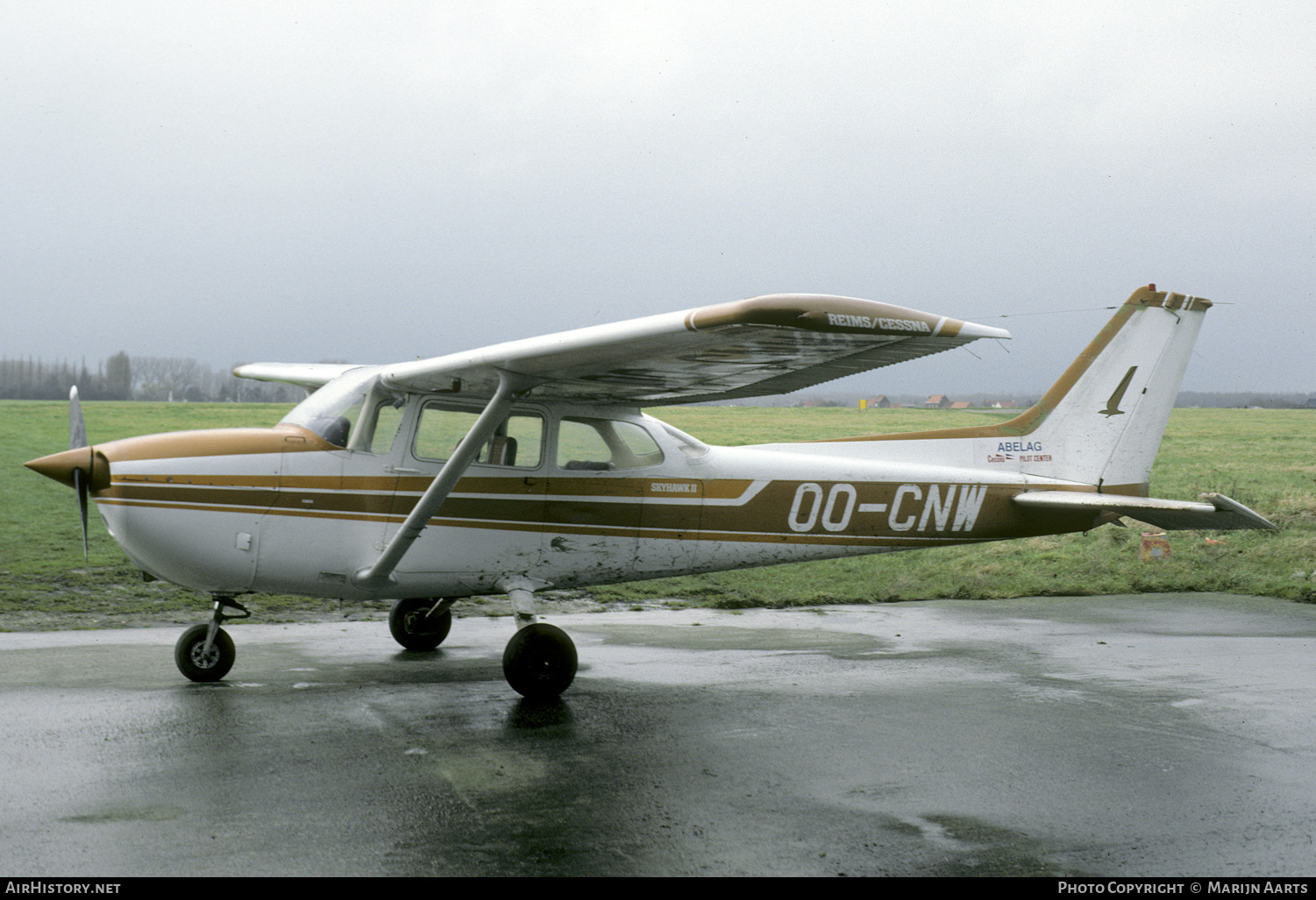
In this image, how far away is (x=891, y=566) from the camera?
1440cm

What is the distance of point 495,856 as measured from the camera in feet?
12.8

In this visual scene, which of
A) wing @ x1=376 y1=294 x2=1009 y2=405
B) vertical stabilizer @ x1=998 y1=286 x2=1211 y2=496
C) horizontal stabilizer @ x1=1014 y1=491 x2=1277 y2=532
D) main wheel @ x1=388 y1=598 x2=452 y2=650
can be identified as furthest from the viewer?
vertical stabilizer @ x1=998 y1=286 x2=1211 y2=496

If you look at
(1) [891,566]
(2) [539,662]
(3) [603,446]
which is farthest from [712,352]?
(1) [891,566]

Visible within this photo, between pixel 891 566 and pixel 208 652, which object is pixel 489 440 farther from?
pixel 891 566

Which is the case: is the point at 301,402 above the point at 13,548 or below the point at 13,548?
above

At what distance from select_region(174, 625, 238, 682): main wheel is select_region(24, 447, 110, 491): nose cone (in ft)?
4.35

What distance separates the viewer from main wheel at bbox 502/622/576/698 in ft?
21.7

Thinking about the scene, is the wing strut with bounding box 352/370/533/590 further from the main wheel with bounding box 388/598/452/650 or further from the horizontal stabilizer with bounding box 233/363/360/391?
the horizontal stabilizer with bounding box 233/363/360/391

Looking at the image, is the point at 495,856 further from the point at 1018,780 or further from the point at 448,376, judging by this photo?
the point at 448,376

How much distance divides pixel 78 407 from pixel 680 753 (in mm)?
4488

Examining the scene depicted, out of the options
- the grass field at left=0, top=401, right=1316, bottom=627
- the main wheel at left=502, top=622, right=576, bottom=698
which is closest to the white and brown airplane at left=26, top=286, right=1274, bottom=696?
the main wheel at left=502, top=622, right=576, bottom=698

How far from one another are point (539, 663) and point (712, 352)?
237 centimetres

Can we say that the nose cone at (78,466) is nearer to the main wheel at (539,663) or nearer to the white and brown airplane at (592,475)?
the white and brown airplane at (592,475)

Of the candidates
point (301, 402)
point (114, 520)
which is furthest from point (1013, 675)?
point (114, 520)
